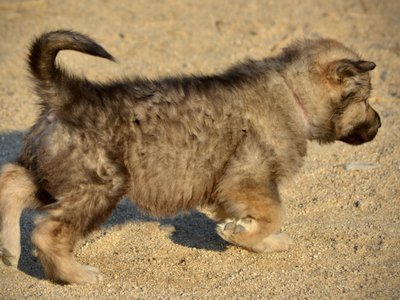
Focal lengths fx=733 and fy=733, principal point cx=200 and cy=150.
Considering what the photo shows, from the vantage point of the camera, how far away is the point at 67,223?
5.00m

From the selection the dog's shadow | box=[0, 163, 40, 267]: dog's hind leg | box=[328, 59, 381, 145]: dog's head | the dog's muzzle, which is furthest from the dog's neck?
box=[0, 163, 40, 267]: dog's hind leg

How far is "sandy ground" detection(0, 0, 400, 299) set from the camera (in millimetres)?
5254

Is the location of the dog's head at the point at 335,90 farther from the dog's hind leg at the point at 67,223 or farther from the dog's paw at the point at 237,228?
the dog's hind leg at the point at 67,223

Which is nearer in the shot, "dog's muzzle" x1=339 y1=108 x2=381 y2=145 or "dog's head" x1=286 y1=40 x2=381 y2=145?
"dog's head" x1=286 y1=40 x2=381 y2=145

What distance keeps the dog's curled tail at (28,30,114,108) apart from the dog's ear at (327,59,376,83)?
187 centimetres

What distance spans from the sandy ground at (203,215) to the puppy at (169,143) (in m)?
0.29

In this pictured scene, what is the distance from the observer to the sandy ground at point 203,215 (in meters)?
5.25

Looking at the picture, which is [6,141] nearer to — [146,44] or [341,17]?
[146,44]

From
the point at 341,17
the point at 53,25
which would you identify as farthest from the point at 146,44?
the point at 341,17

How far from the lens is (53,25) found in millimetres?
10516

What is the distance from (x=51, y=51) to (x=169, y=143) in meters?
1.04

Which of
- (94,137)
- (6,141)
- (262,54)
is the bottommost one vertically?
(6,141)

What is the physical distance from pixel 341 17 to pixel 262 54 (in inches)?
76.7

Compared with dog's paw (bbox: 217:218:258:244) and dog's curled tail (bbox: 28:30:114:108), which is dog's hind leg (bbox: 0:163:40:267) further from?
dog's paw (bbox: 217:218:258:244)
